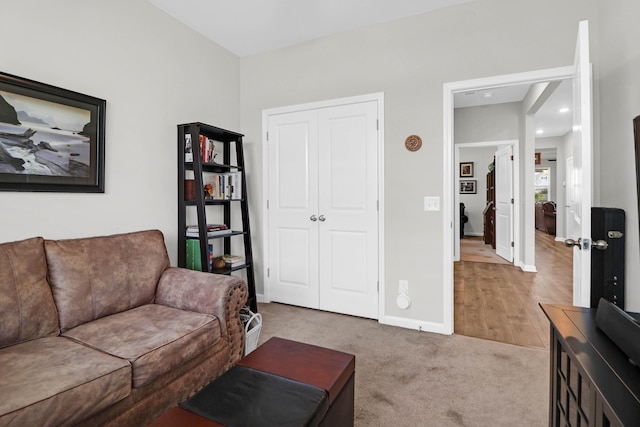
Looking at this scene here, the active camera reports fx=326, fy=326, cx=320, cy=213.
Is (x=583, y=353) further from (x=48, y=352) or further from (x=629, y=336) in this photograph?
(x=48, y=352)

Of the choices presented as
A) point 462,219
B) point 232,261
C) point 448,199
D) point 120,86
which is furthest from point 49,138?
point 462,219

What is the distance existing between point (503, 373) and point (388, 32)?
2798 mm

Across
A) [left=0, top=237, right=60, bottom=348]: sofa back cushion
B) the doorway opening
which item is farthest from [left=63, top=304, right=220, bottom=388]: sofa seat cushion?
the doorway opening

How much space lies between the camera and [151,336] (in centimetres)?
162

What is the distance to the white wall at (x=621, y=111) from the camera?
66.7 inches

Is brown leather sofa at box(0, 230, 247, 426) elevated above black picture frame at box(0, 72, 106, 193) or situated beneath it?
situated beneath

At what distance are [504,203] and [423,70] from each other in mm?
4080

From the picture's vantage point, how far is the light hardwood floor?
8.96 ft

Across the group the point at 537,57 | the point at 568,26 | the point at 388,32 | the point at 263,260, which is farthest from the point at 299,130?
the point at 568,26

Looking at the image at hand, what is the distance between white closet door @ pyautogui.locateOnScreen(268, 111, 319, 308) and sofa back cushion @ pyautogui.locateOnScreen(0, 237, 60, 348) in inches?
79.1

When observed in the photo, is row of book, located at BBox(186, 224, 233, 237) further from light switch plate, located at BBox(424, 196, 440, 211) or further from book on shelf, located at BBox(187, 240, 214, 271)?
light switch plate, located at BBox(424, 196, 440, 211)

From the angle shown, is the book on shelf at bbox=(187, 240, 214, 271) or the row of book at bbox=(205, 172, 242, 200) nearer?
the book on shelf at bbox=(187, 240, 214, 271)

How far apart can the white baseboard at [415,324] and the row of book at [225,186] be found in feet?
5.89

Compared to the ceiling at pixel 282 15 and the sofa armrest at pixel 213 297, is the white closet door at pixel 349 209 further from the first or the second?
the sofa armrest at pixel 213 297
